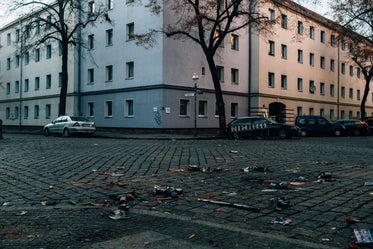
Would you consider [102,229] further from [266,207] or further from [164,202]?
[266,207]

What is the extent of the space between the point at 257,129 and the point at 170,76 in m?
9.39

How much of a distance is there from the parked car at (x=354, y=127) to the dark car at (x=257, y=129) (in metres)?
9.46

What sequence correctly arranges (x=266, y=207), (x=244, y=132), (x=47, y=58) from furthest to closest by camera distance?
(x=47, y=58), (x=244, y=132), (x=266, y=207)

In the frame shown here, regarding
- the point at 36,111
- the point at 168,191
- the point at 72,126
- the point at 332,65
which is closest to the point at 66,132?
the point at 72,126

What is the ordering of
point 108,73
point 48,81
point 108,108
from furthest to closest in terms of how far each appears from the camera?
point 48,81 < point 108,73 < point 108,108

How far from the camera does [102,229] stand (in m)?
3.73

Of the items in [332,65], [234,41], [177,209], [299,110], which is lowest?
[177,209]

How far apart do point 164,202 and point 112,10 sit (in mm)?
31352

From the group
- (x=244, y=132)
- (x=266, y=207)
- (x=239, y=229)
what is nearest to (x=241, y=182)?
(x=266, y=207)

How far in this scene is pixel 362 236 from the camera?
132 inches

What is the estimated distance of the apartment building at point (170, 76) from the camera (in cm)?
2919

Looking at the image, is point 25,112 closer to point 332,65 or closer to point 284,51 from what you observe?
point 284,51

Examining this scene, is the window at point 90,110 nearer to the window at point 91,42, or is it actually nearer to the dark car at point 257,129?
the window at point 91,42

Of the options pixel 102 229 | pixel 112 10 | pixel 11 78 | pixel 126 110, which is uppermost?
pixel 112 10
